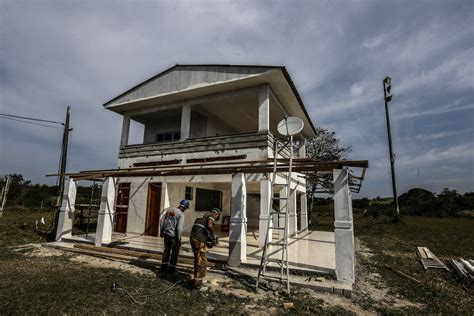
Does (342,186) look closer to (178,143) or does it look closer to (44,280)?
(44,280)

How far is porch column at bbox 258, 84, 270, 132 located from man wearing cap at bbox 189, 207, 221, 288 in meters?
5.36

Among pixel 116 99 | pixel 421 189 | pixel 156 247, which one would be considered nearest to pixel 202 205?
pixel 156 247

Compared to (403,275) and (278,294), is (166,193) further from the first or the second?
(403,275)

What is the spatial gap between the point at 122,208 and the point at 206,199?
4488 mm

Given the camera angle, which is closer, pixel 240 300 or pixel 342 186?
pixel 240 300

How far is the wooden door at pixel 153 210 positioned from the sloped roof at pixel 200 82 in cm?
464

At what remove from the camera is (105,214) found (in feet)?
32.0

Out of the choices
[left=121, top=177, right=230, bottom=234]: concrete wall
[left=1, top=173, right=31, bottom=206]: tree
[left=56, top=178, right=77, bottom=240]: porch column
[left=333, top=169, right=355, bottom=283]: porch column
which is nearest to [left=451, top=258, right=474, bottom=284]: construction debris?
[left=333, top=169, right=355, bottom=283]: porch column

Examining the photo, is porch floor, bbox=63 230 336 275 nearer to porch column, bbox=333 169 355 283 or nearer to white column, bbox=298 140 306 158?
porch column, bbox=333 169 355 283

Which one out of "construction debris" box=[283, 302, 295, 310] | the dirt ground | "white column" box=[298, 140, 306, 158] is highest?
"white column" box=[298, 140, 306, 158]

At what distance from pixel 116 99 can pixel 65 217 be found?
6.68m

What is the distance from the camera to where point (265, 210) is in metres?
9.53

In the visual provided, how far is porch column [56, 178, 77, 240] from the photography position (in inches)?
417

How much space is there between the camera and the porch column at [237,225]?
7039mm
